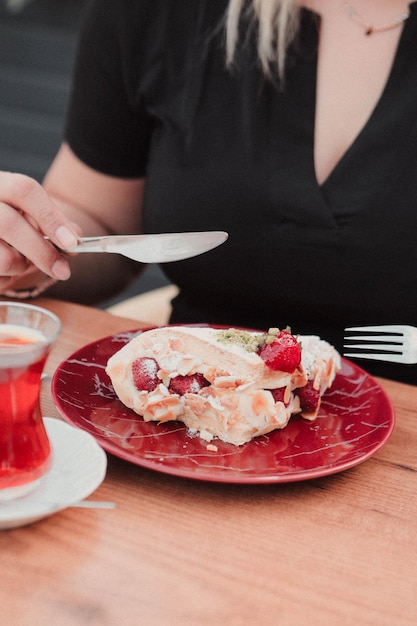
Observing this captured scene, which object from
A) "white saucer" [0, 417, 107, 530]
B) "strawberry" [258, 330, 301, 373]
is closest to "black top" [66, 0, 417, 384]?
"strawberry" [258, 330, 301, 373]

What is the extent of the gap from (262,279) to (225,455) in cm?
52

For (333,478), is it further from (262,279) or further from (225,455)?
(262,279)

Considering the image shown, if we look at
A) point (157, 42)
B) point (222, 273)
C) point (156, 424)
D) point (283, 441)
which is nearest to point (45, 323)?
point (156, 424)

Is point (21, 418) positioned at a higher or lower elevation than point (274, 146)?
lower

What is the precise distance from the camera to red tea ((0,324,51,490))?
2.36ft

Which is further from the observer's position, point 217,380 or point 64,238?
point 64,238

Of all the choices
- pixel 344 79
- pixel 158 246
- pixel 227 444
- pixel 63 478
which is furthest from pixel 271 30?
pixel 63 478

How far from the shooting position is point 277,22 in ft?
4.42

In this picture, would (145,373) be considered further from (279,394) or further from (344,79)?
(344,79)

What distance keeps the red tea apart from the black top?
61 cm

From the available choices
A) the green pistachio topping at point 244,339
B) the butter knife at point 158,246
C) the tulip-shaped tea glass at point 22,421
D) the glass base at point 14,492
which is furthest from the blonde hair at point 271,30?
the glass base at point 14,492

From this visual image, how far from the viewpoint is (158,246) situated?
3.35ft

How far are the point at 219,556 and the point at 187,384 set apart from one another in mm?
238

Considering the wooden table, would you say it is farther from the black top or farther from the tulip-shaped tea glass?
the black top
